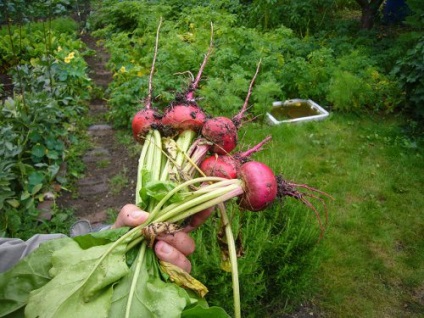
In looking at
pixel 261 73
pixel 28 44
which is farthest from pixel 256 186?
pixel 28 44

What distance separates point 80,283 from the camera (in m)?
1.29

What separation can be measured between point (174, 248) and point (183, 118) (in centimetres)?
59

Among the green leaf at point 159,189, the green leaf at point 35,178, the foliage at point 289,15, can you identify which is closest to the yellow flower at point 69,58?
the green leaf at point 35,178

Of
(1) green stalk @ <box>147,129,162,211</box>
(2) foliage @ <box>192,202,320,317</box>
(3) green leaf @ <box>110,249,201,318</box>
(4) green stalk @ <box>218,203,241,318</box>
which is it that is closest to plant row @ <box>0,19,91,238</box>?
(2) foliage @ <box>192,202,320,317</box>

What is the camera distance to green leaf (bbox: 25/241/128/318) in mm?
1225

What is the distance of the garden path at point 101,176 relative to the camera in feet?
12.2

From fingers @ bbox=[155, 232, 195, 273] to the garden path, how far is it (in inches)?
89.0

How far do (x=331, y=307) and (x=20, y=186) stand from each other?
2.80 metres

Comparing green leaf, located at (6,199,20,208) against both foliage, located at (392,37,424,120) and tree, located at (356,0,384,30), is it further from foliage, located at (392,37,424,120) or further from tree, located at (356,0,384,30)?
tree, located at (356,0,384,30)

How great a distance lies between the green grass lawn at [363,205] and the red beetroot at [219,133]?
0.65 meters

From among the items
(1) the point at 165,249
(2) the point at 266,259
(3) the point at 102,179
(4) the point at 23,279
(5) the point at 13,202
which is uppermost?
(1) the point at 165,249

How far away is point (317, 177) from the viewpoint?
4.21 meters

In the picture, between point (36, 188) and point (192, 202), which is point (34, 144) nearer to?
point (36, 188)

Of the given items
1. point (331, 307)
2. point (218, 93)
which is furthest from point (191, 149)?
point (218, 93)
